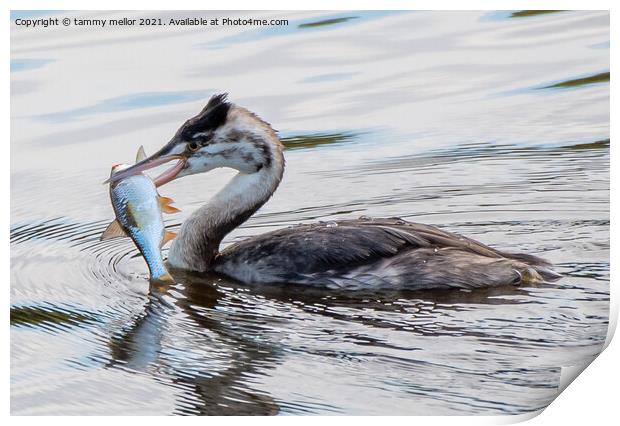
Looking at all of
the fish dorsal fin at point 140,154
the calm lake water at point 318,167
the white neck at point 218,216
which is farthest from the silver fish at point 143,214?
the white neck at point 218,216

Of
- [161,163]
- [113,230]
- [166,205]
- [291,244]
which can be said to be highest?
[161,163]

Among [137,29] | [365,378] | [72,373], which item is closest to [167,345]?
[72,373]

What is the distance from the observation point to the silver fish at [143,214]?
7.79 m

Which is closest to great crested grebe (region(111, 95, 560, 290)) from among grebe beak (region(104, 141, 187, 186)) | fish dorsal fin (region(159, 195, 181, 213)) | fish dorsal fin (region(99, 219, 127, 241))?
grebe beak (region(104, 141, 187, 186))

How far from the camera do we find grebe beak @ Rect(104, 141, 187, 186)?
7.76 m

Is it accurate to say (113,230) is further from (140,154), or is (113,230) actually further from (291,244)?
(291,244)

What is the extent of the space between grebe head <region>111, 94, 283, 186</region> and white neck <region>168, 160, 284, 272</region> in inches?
2.5

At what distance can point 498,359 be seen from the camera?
6.87 meters

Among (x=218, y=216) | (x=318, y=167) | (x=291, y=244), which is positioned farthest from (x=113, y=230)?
(x=318, y=167)

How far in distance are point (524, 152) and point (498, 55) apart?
825 millimetres

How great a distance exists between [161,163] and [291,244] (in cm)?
74

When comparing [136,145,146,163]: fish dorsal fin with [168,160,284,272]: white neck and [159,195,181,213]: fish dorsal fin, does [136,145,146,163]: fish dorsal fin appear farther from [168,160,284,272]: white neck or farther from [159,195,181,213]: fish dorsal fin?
[168,160,284,272]: white neck

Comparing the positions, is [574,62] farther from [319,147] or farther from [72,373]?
[72,373]

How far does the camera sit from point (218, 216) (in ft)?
27.2
